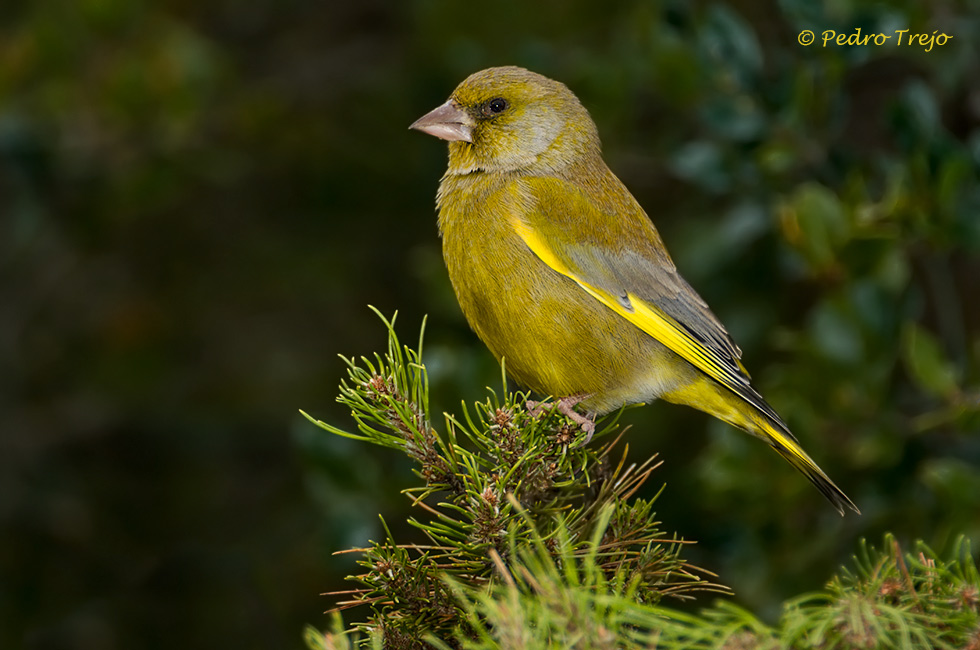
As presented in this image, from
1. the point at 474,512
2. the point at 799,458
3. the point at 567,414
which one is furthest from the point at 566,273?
the point at 474,512

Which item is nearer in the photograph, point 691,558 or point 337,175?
point 691,558

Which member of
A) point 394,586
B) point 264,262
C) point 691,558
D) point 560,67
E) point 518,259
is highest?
point 560,67

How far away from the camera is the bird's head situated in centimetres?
323

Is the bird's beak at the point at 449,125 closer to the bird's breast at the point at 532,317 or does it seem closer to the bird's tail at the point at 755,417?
the bird's breast at the point at 532,317

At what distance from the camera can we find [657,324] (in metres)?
3.03

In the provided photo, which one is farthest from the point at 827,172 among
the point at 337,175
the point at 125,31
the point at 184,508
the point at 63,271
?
the point at 63,271

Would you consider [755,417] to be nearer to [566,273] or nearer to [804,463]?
[804,463]

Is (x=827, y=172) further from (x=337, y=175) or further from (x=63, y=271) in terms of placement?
(x=63, y=271)

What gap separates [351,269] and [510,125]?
6.66ft

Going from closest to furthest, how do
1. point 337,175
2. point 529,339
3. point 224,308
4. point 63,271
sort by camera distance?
point 529,339, point 337,175, point 63,271, point 224,308

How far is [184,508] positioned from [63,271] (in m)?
1.28

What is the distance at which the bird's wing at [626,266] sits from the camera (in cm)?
293

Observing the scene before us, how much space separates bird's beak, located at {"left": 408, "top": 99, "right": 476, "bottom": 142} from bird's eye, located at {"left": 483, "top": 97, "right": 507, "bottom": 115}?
0.22 ft

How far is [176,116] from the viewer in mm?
4109
